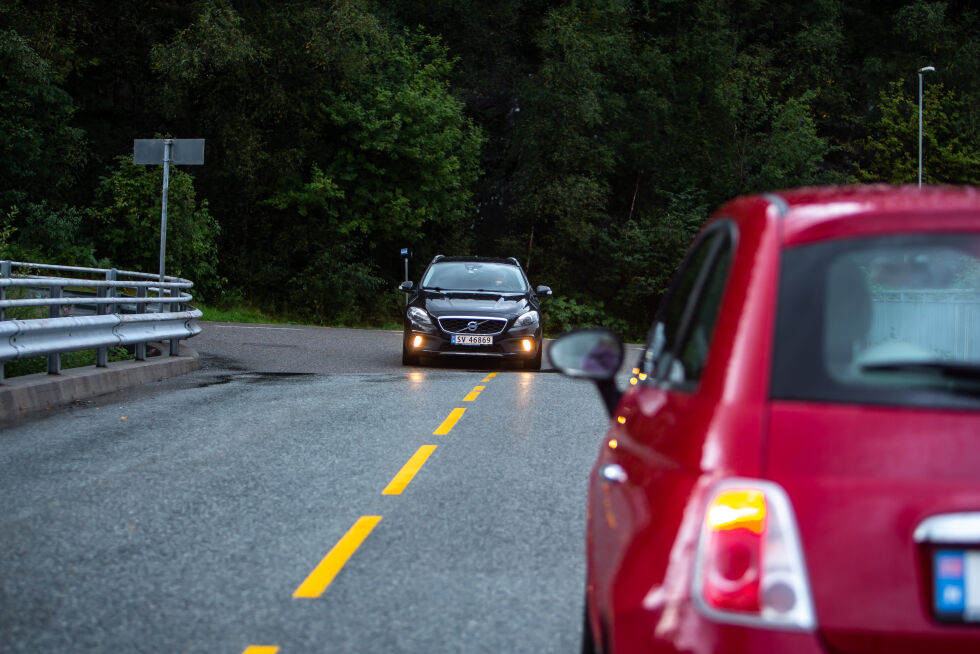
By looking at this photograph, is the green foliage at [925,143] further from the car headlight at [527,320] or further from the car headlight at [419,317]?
the car headlight at [419,317]

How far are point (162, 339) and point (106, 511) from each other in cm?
910

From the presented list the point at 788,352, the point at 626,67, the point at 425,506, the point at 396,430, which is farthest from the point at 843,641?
the point at 626,67

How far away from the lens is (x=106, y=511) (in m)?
6.72

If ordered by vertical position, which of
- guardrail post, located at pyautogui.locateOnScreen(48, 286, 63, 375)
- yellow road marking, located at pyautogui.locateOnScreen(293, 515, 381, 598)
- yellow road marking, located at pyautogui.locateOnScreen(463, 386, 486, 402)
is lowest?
yellow road marking, located at pyautogui.locateOnScreen(293, 515, 381, 598)

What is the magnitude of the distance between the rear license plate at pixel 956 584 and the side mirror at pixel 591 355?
64.0 inches

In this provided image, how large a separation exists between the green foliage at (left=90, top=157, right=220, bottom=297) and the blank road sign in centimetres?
1911

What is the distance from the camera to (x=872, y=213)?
2363 mm

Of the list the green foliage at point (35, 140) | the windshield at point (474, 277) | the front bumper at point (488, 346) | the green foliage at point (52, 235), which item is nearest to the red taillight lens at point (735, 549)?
the front bumper at point (488, 346)

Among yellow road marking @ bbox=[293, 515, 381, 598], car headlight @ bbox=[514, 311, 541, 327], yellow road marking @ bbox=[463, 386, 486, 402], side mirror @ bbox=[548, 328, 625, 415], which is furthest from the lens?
car headlight @ bbox=[514, 311, 541, 327]

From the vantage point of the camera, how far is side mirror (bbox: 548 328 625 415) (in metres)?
3.70

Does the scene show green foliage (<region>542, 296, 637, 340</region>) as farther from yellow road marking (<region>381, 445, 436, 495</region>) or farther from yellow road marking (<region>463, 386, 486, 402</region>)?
yellow road marking (<region>381, 445, 436, 495</region>)

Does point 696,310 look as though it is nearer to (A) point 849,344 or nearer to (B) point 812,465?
(A) point 849,344

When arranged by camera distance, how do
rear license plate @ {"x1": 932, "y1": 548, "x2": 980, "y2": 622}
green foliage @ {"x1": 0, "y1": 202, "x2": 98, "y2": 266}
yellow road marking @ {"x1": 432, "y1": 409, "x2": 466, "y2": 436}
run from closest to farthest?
rear license plate @ {"x1": 932, "y1": 548, "x2": 980, "y2": 622} → yellow road marking @ {"x1": 432, "y1": 409, "x2": 466, "y2": 436} → green foliage @ {"x1": 0, "y1": 202, "x2": 98, "y2": 266}

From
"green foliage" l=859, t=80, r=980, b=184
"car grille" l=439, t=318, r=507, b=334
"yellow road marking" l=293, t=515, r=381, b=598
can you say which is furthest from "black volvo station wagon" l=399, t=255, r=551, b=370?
"green foliage" l=859, t=80, r=980, b=184
